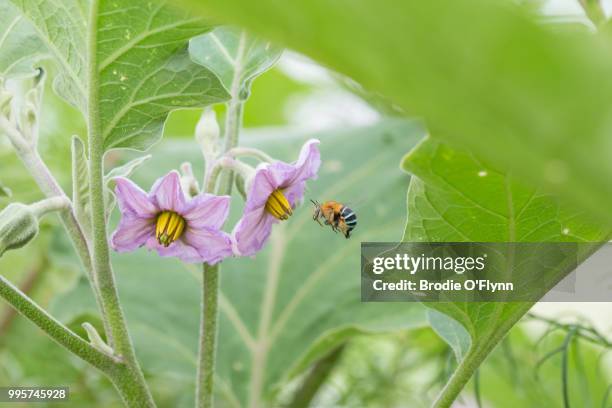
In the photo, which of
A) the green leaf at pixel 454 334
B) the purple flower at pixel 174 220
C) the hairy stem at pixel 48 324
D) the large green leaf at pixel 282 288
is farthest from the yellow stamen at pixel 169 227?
the large green leaf at pixel 282 288

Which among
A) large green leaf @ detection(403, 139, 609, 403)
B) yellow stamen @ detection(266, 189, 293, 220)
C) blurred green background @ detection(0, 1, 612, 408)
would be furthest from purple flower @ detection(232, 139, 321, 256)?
blurred green background @ detection(0, 1, 612, 408)

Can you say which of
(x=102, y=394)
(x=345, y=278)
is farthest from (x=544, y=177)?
(x=102, y=394)

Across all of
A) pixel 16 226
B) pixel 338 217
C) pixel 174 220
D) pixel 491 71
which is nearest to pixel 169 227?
pixel 174 220

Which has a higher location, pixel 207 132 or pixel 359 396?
pixel 207 132

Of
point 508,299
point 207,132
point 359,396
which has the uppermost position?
point 207,132

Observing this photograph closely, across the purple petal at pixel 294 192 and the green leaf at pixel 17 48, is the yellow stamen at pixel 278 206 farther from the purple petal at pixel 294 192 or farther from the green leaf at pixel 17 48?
the green leaf at pixel 17 48

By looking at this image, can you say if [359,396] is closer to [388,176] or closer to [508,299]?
[388,176]
